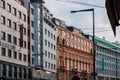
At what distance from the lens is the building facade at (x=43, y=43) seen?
8006cm

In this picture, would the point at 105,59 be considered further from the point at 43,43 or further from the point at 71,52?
the point at 43,43

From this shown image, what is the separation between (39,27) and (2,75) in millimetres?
24576

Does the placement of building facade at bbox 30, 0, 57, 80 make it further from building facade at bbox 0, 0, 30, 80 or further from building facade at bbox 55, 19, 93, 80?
building facade at bbox 55, 19, 93, 80

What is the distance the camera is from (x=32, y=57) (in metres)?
77.9

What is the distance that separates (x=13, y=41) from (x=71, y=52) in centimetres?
4906

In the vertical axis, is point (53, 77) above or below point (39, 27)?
below

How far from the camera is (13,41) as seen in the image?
Answer: 2603 inches

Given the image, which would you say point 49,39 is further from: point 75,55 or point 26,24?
point 75,55

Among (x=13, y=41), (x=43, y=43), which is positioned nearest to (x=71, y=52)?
(x=43, y=43)

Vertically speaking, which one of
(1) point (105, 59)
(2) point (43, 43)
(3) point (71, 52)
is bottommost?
(1) point (105, 59)

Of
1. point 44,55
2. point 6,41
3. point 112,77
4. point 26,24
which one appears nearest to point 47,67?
point 44,55

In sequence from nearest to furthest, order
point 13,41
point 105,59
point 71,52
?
point 13,41, point 71,52, point 105,59

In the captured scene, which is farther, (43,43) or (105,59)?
(105,59)

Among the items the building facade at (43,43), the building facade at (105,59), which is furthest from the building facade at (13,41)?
the building facade at (105,59)
